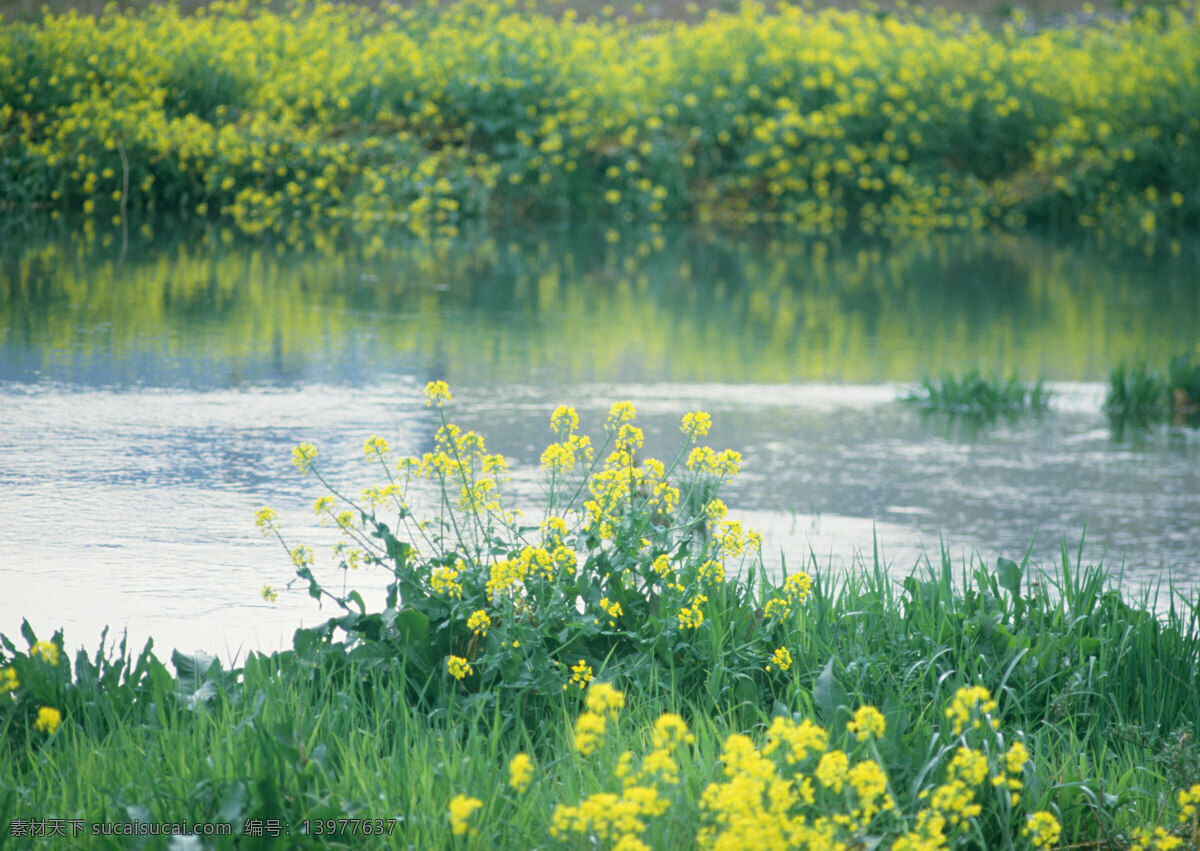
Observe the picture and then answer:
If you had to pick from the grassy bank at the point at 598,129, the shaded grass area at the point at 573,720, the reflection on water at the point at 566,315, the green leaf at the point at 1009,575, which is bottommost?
the shaded grass area at the point at 573,720

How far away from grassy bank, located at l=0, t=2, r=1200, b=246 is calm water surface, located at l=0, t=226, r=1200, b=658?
153 inches

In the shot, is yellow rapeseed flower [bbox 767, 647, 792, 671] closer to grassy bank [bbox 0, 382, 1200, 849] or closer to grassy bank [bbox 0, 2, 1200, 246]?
grassy bank [bbox 0, 382, 1200, 849]

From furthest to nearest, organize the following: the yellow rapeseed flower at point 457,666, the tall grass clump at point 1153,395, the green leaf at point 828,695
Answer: the tall grass clump at point 1153,395
the yellow rapeseed flower at point 457,666
the green leaf at point 828,695

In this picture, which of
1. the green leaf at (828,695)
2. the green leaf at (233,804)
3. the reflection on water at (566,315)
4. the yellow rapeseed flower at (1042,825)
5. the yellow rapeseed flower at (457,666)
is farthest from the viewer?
the reflection on water at (566,315)

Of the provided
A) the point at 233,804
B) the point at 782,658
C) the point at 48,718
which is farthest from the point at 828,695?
the point at 48,718

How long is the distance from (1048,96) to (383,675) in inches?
743

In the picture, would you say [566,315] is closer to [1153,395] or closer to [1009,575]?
[1153,395]

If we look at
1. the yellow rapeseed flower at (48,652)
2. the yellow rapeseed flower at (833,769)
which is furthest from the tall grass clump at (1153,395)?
the yellow rapeseed flower at (48,652)

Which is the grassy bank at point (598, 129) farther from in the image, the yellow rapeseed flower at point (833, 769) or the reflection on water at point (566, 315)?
the yellow rapeseed flower at point (833, 769)

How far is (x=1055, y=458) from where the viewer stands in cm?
660

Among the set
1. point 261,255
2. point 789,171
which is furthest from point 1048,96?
point 261,255

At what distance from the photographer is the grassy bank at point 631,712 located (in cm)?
267

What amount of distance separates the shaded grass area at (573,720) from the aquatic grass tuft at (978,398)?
385 centimetres

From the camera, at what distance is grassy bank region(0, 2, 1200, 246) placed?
17547mm
